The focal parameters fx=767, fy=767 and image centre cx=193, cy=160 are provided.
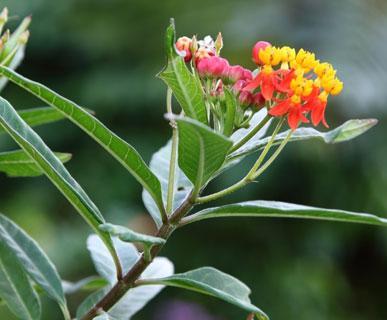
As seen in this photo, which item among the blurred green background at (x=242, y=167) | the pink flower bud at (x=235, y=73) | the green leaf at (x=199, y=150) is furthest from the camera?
the blurred green background at (x=242, y=167)

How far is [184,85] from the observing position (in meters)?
0.70

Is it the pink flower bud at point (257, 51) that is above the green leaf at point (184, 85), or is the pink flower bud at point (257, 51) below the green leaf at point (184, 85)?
above

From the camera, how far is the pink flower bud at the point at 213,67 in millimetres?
716

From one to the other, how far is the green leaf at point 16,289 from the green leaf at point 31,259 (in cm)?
1

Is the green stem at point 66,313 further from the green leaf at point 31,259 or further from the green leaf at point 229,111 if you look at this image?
the green leaf at point 229,111

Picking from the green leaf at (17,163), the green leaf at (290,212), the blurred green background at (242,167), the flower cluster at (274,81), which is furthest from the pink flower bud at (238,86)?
the blurred green background at (242,167)

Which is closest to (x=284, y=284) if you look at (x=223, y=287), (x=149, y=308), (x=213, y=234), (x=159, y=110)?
(x=213, y=234)

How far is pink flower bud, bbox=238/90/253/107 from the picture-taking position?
72 centimetres

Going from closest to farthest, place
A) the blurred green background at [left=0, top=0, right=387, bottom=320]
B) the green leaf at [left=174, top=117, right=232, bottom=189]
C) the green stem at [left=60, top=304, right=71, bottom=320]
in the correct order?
the green leaf at [left=174, top=117, right=232, bottom=189] → the green stem at [left=60, top=304, right=71, bottom=320] → the blurred green background at [left=0, top=0, right=387, bottom=320]

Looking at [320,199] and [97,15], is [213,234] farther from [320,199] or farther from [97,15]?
[97,15]

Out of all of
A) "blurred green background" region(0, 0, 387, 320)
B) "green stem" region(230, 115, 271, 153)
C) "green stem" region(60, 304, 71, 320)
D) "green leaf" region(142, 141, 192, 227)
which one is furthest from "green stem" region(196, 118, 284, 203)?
"blurred green background" region(0, 0, 387, 320)

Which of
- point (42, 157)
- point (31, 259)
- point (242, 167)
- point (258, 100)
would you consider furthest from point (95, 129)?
point (242, 167)

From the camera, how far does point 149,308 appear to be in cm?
323

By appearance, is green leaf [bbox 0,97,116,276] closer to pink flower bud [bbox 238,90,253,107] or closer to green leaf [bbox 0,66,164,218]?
green leaf [bbox 0,66,164,218]
